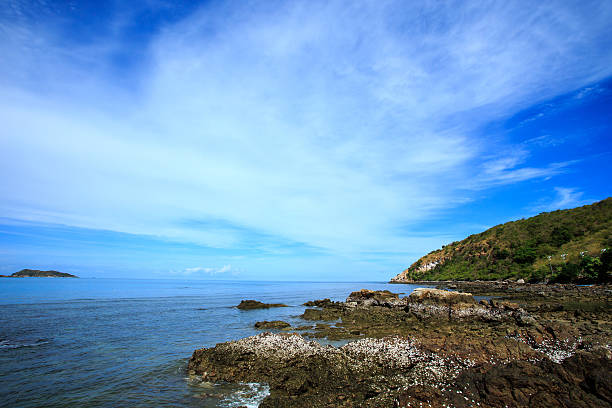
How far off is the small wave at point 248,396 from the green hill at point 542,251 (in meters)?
73.7

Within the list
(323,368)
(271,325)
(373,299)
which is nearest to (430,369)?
(323,368)

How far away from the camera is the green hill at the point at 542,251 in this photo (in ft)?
209

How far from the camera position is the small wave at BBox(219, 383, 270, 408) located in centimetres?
1096

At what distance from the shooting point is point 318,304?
1855 inches

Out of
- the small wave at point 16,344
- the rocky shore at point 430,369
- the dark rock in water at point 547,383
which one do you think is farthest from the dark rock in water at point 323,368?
the small wave at point 16,344

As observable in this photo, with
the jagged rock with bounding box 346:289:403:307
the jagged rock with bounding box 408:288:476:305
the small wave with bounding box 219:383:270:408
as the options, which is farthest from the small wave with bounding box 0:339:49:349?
the jagged rock with bounding box 408:288:476:305

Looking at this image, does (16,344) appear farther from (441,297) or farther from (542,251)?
(542,251)

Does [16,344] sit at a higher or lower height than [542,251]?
lower

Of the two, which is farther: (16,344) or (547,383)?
(16,344)

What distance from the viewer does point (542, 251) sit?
8425 centimetres

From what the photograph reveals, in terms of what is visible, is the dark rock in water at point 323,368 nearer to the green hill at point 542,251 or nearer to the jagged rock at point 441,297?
the jagged rock at point 441,297

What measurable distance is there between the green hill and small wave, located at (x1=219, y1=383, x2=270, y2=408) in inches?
2900

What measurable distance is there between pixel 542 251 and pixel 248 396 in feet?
333

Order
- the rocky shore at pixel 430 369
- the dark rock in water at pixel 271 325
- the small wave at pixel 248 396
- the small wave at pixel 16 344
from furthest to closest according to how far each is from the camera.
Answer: the dark rock in water at pixel 271 325 → the small wave at pixel 16 344 → the small wave at pixel 248 396 → the rocky shore at pixel 430 369
